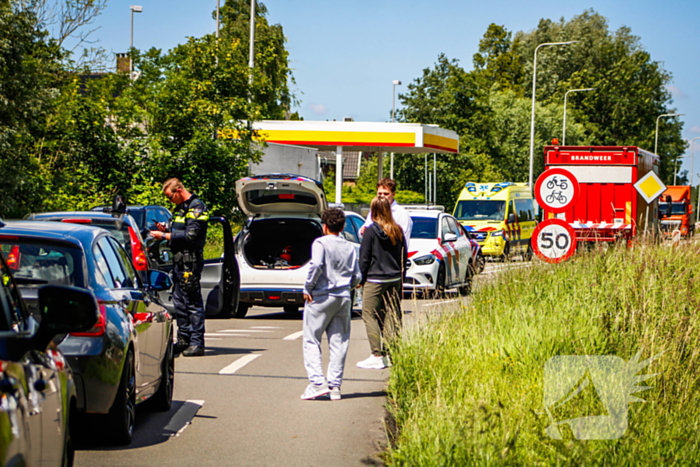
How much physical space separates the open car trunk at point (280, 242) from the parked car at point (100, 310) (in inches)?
294

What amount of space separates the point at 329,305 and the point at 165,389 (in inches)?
60.9

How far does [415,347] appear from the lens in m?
7.21

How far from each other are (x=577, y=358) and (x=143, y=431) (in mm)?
3151

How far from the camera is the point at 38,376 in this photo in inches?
122

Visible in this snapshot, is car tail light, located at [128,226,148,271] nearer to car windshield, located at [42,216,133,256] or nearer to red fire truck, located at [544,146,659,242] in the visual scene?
car windshield, located at [42,216,133,256]

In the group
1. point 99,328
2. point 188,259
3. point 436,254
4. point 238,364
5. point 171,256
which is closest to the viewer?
point 99,328

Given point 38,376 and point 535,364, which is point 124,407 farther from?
point 535,364

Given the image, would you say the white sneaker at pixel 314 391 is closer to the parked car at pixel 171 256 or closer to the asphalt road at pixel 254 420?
the asphalt road at pixel 254 420

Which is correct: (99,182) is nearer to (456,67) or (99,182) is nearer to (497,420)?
(497,420)

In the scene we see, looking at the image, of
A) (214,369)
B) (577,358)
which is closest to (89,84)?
(214,369)

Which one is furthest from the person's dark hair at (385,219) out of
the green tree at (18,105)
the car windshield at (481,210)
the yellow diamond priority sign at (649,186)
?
the car windshield at (481,210)

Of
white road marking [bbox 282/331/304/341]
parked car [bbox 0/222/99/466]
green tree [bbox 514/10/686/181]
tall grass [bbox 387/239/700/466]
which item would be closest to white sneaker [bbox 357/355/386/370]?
tall grass [bbox 387/239/700/466]

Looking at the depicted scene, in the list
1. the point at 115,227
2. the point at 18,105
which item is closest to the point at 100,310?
the point at 115,227

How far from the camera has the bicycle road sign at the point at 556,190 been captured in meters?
12.6
